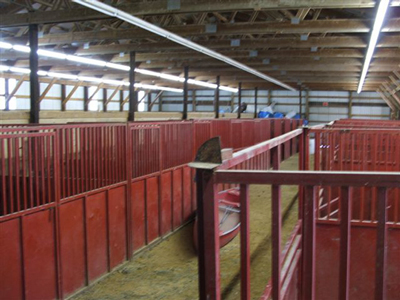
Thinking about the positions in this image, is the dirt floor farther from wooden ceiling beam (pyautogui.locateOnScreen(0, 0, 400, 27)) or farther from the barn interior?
wooden ceiling beam (pyautogui.locateOnScreen(0, 0, 400, 27))

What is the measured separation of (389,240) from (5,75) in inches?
644

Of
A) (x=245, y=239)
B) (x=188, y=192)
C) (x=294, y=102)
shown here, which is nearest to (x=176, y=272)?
(x=188, y=192)

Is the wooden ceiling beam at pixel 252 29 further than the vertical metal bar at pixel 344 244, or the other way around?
the wooden ceiling beam at pixel 252 29

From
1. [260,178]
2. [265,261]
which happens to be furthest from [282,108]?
[260,178]

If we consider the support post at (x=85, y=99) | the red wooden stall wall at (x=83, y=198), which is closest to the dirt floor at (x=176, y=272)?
the red wooden stall wall at (x=83, y=198)

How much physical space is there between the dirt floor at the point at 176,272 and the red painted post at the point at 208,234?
12.5ft

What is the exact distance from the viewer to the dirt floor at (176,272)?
5.55 meters

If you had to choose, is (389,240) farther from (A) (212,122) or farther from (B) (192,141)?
(A) (212,122)

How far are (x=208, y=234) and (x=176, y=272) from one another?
4.74 meters

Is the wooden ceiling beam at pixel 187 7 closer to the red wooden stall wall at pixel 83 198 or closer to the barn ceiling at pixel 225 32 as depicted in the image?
the barn ceiling at pixel 225 32

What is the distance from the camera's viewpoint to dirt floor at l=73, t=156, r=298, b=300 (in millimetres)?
5555

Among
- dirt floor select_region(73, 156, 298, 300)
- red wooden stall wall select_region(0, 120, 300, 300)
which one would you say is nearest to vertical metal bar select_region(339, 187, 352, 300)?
red wooden stall wall select_region(0, 120, 300, 300)

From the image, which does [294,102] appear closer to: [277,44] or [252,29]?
[277,44]

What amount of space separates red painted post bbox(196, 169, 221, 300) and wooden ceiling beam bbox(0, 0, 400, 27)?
16.9 feet
